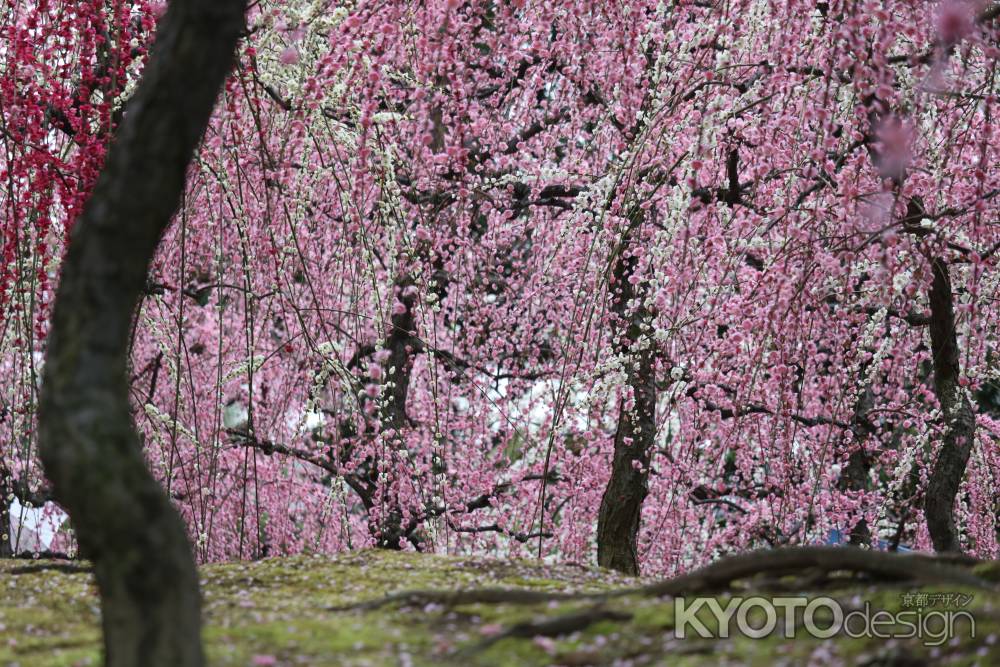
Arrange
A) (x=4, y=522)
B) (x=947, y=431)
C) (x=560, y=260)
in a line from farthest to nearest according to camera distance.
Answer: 1. (x=560, y=260)
2. (x=4, y=522)
3. (x=947, y=431)

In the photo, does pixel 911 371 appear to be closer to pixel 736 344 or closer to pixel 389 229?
pixel 736 344

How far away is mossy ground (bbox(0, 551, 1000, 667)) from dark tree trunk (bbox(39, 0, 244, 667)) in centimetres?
72

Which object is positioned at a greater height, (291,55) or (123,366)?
(291,55)

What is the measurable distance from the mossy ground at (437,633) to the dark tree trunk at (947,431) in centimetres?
268

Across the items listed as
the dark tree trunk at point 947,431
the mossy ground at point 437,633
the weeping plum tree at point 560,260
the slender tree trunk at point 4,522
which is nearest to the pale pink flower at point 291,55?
the weeping plum tree at point 560,260

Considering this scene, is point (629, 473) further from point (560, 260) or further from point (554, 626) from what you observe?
point (554, 626)

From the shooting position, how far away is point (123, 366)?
2.61m

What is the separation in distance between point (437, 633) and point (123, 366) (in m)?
1.40

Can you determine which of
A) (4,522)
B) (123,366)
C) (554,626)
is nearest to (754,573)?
(554,626)

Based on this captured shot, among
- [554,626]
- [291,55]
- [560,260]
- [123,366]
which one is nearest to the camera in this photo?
[123,366]

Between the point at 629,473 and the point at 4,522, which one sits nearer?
the point at 4,522

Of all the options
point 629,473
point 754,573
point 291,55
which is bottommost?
point 754,573

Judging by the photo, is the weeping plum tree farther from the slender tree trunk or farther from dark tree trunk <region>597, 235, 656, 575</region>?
the slender tree trunk

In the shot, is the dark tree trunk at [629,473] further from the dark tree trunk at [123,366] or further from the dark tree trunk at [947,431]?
the dark tree trunk at [123,366]
